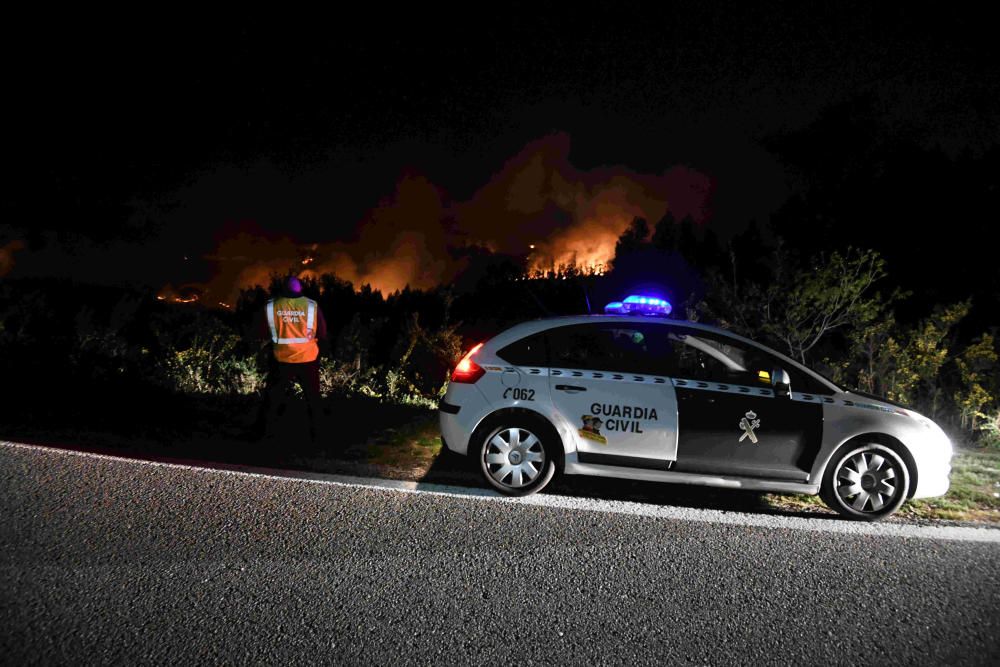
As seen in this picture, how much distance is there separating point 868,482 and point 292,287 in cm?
533

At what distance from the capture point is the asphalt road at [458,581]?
2.84 meters

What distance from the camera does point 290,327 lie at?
6.54 m

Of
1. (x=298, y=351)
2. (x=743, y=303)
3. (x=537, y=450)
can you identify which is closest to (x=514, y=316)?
(x=743, y=303)

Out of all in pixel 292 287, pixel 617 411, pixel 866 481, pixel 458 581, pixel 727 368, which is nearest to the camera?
pixel 458 581

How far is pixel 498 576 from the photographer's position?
139 inches

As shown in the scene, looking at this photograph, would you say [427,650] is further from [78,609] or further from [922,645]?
[922,645]

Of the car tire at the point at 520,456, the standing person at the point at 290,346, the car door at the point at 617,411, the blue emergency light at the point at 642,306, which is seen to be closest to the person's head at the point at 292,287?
the standing person at the point at 290,346

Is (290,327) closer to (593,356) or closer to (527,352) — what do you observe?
(527,352)

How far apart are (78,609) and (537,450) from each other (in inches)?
122

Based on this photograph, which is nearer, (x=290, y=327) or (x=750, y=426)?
(x=750, y=426)

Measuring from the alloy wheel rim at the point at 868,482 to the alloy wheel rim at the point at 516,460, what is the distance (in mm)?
2242

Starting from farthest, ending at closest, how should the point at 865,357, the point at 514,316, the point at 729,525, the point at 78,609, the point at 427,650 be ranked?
the point at 514,316, the point at 865,357, the point at 729,525, the point at 78,609, the point at 427,650

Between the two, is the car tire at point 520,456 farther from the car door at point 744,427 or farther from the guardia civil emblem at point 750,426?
the guardia civil emblem at point 750,426

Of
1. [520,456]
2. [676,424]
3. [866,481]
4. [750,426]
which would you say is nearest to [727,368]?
[750,426]
